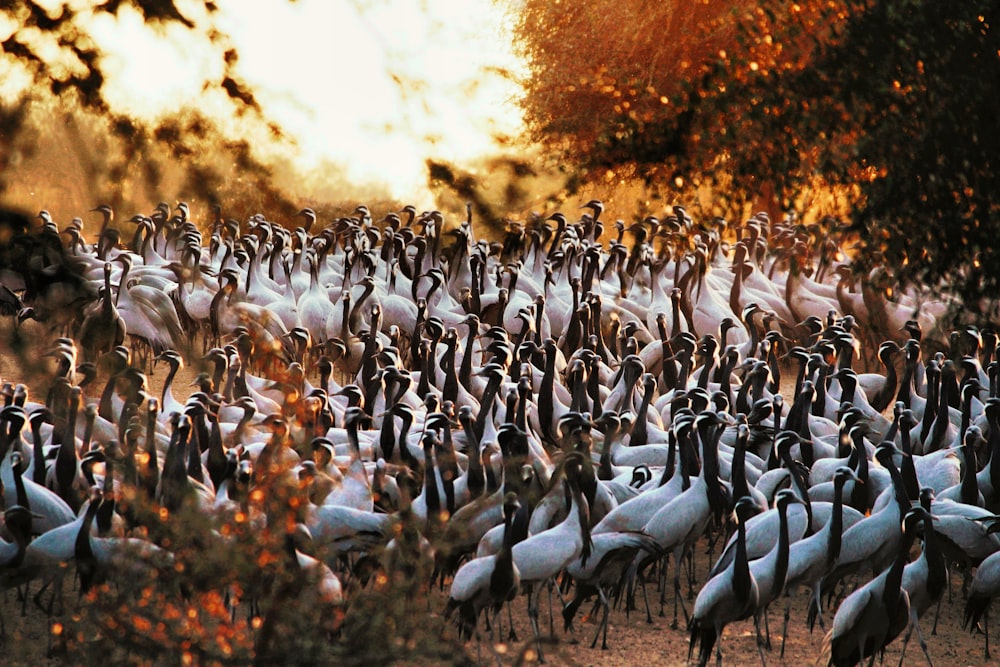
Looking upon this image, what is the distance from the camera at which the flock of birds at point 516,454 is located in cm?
714

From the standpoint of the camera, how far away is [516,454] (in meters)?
8.50

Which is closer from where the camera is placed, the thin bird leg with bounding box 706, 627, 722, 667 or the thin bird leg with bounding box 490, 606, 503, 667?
the thin bird leg with bounding box 706, 627, 722, 667

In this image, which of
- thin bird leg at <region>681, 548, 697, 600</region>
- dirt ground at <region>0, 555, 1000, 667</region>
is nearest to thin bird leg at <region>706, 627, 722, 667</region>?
dirt ground at <region>0, 555, 1000, 667</region>

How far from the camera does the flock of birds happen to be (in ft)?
23.4

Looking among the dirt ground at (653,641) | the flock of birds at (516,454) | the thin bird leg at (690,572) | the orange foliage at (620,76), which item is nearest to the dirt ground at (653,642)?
the dirt ground at (653,641)

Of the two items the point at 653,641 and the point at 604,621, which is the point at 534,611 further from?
the point at 653,641

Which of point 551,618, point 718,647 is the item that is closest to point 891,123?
point 718,647

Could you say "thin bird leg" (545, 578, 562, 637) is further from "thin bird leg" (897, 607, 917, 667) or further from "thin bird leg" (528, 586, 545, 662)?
"thin bird leg" (897, 607, 917, 667)

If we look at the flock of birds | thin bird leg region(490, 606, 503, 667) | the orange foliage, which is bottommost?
thin bird leg region(490, 606, 503, 667)

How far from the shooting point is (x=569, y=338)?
13.7 meters

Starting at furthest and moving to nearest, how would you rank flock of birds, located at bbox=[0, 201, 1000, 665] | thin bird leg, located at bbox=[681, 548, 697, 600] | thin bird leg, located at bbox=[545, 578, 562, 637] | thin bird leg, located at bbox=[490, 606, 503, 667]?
1. thin bird leg, located at bbox=[681, 548, 697, 600]
2. thin bird leg, located at bbox=[545, 578, 562, 637]
3. thin bird leg, located at bbox=[490, 606, 503, 667]
4. flock of birds, located at bbox=[0, 201, 1000, 665]

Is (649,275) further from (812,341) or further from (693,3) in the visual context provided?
(693,3)

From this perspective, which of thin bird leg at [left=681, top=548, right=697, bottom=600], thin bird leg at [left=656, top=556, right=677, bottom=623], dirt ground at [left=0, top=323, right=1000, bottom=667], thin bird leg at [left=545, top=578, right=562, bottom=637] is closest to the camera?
dirt ground at [left=0, top=323, right=1000, bottom=667]

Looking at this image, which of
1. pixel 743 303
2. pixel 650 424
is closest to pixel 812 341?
pixel 743 303
